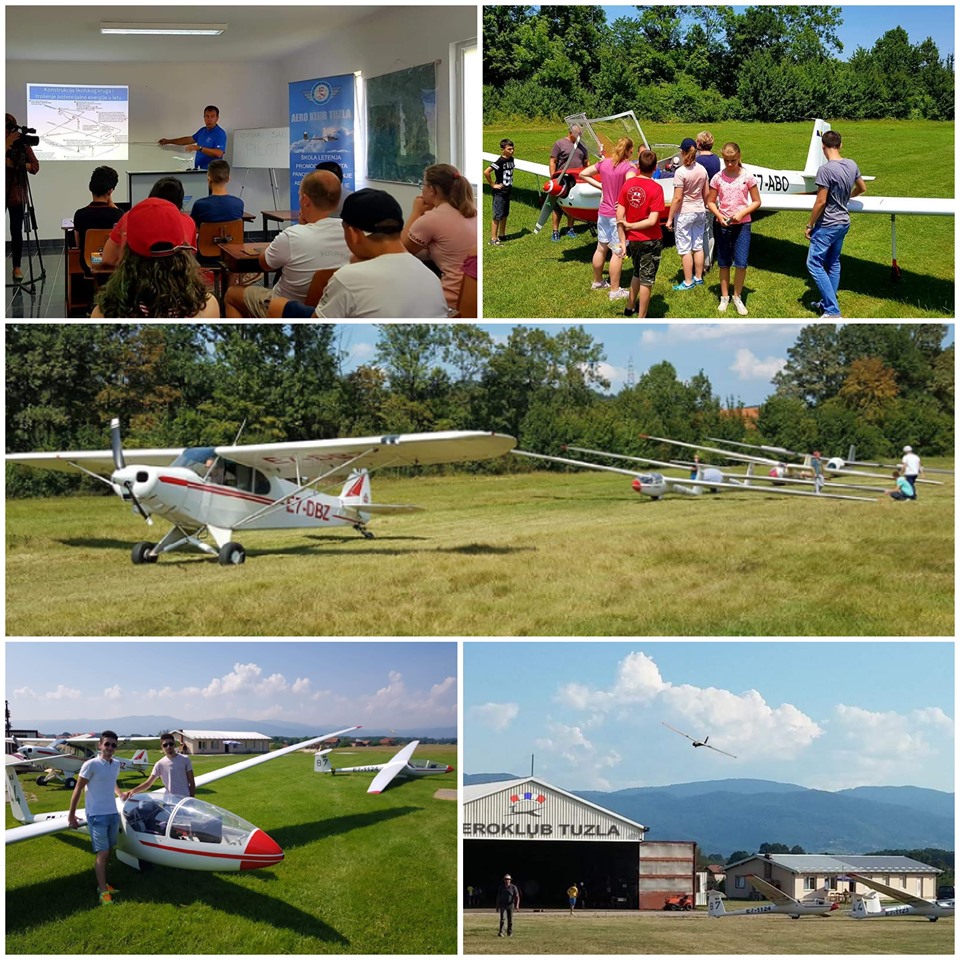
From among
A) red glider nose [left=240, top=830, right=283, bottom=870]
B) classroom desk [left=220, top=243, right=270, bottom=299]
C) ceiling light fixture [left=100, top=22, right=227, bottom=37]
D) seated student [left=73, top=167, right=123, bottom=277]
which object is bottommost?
red glider nose [left=240, top=830, right=283, bottom=870]

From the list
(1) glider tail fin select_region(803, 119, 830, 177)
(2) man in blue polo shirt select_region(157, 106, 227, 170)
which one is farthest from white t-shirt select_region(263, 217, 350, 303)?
(2) man in blue polo shirt select_region(157, 106, 227, 170)

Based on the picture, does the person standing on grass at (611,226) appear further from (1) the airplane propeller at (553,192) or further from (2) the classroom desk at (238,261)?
(2) the classroom desk at (238,261)

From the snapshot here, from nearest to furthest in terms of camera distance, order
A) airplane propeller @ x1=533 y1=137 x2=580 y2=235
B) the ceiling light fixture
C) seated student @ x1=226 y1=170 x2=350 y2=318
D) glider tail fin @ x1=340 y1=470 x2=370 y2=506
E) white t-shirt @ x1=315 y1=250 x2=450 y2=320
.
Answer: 1. white t-shirt @ x1=315 y1=250 x2=450 y2=320
2. seated student @ x1=226 y1=170 x2=350 y2=318
3. glider tail fin @ x1=340 y1=470 x2=370 y2=506
4. airplane propeller @ x1=533 y1=137 x2=580 y2=235
5. the ceiling light fixture

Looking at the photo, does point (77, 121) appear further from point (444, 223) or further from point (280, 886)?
point (280, 886)

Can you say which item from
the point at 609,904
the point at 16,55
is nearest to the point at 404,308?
the point at 609,904

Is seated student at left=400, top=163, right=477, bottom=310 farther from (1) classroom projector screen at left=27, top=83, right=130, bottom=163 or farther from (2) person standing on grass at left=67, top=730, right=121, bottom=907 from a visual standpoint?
(1) classroom projector screen at left=27, top=83, right=130, bottom=163

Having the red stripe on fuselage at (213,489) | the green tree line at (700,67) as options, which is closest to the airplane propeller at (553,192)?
the green tree line at (700,67)

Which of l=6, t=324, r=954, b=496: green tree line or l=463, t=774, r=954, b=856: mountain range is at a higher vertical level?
l=6, t=324, r=954, b=496: green tree line
